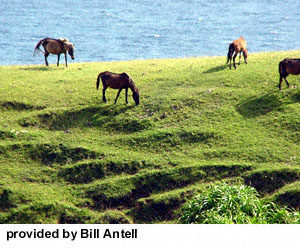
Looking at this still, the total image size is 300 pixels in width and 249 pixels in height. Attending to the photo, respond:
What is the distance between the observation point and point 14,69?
29.0m

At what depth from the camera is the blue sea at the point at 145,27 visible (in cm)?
6662

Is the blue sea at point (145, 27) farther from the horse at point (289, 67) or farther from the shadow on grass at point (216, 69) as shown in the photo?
the horse at point (289, 67)

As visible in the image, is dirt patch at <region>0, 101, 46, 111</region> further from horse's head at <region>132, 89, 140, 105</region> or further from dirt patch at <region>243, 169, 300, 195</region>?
dirt patch at <region>243, 169, 300, 195</region>

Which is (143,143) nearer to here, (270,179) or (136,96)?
(136,96)

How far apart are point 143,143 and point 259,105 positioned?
5.77m

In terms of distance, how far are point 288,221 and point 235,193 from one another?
1.88 m

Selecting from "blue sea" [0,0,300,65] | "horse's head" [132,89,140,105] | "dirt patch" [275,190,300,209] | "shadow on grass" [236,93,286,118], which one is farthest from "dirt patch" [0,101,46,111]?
"blue sea" [0,0,300,65]

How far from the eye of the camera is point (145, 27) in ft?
264

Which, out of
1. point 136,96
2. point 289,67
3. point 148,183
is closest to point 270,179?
point 148,183

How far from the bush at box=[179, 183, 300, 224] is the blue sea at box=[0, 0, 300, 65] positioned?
1796 inches

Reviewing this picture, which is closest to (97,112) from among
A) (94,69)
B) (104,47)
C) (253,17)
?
(94,69)

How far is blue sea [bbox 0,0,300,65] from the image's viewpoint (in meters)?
66.6

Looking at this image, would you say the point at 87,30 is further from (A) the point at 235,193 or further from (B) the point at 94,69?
(A) the point at 235,193

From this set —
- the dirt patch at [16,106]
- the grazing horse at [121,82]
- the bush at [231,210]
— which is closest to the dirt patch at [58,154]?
the dirt patch at [16,106]
